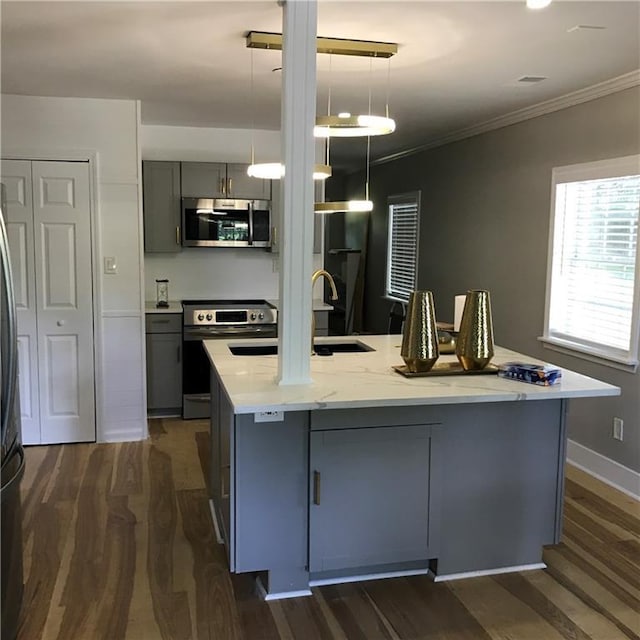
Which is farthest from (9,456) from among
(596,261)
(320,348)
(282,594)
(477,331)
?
(596,261)

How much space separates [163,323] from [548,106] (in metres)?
3.16

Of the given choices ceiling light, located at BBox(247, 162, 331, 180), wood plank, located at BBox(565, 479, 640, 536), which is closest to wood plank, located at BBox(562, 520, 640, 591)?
wood plank, located at BBox(565, 479, 640, 536)

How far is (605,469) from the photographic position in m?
4.05

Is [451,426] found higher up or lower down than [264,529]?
higher up

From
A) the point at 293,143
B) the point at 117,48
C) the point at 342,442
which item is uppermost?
the point at 117,48

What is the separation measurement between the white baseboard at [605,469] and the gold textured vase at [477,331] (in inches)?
62.3

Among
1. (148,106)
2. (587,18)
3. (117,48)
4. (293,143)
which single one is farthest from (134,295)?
(587,18)

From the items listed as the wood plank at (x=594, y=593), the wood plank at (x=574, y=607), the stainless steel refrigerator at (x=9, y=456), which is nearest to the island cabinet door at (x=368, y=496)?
the wood plank at (x=574, y=607)

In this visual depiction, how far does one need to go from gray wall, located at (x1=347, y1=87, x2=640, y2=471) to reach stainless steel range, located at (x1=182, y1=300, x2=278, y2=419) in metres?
1.80

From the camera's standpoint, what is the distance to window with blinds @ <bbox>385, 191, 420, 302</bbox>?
23.4 ft

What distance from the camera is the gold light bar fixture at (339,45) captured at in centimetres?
296

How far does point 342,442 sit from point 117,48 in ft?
6.96

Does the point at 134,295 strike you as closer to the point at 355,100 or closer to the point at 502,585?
the point at 355,100

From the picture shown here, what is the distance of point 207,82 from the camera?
12.8 ft
